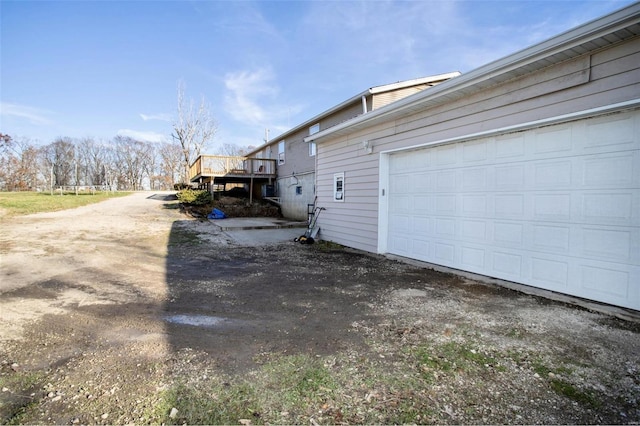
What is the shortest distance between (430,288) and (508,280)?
4.23ft

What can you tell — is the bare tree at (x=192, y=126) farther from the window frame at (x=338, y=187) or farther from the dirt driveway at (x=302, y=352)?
the dirt driveway at (x=302, y=352)

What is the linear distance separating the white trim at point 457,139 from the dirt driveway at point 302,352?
6.75ft

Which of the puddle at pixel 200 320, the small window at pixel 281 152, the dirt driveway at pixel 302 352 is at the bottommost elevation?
the puddle at pixel 200 320

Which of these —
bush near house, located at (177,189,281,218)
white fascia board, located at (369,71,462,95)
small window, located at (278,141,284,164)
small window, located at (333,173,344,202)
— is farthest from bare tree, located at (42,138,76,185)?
small window, located at (333,173,344,202)

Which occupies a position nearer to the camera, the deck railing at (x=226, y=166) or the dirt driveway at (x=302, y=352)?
the dirt driveway at (x=302, y=352)

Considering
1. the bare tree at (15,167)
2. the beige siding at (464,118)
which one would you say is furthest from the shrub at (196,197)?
the bare tree at (15,167)

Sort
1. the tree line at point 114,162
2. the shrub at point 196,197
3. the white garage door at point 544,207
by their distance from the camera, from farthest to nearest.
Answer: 1. the tree line at point 114,162
2. the shrub at point 196,197
3. the white garage door at point 544,207

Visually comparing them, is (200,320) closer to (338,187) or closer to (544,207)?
(544,207)

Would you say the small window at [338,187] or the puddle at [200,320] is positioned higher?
the small window at [338,187]

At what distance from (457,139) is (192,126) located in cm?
2864

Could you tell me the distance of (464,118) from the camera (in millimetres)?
5348

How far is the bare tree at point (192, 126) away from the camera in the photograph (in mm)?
28781

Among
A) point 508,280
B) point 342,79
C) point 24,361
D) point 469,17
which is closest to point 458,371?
point 508,280

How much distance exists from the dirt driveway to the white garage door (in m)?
0.55
